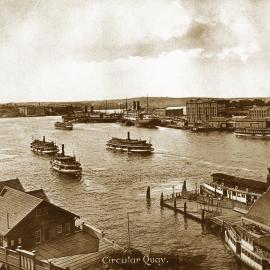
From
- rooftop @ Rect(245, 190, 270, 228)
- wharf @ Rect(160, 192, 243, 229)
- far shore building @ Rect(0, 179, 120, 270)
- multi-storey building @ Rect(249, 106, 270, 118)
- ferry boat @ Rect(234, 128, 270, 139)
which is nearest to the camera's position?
far shore building @ Rect(0, 179, 120, 270)

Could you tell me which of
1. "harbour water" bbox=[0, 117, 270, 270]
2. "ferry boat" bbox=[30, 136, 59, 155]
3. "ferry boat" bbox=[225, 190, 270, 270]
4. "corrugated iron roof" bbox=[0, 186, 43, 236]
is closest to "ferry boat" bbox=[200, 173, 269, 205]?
"harbour water" bbox=[0, 117, 270, 270]

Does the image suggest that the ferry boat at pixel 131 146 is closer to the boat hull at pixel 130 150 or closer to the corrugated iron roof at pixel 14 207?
the boat hull at pixel 130 150

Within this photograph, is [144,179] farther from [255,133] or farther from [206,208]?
[255,133]

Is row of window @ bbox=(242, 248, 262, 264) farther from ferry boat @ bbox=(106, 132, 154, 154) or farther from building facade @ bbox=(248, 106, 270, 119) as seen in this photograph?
building facade @ bbox=(248, 106, 270, 119)

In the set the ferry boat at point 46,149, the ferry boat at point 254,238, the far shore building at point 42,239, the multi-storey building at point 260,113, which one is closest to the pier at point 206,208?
the ferry boat at point 254,238

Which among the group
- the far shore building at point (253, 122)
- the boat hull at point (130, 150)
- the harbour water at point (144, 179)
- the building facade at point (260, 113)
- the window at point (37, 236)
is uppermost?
the building facade at point (260, 113)

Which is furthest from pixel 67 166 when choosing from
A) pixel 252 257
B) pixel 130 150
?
pixel 252 257
